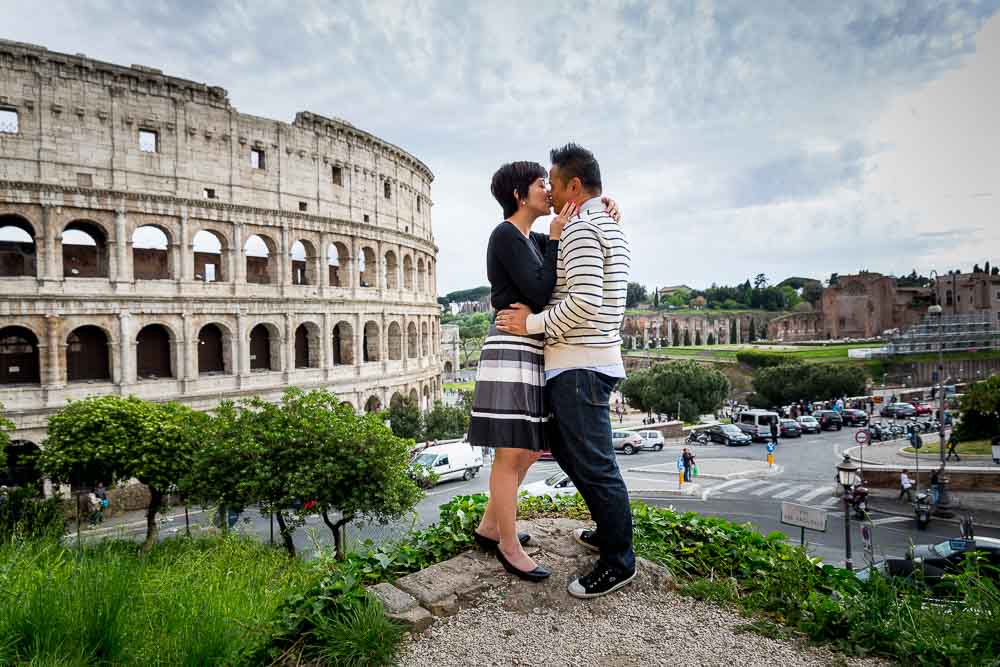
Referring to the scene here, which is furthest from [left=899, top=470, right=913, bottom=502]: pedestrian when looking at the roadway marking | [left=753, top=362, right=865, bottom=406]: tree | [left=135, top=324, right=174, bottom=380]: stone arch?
[left=753, top=362, right=865, bottom=406]: tree

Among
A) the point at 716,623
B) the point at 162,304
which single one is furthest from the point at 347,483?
the point at 162,304

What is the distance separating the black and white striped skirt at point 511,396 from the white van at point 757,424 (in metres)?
31.8

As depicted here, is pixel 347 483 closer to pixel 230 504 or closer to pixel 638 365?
pixel 230 504

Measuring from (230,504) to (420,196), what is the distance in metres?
24.5

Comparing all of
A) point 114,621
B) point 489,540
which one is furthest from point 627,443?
point 114,621

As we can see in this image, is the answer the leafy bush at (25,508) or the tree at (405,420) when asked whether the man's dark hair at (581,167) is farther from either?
the tree at (405,420)

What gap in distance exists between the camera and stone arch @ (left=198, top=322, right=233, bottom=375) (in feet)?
82.8

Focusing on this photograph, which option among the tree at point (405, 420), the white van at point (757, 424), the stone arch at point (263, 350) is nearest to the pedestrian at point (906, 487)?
the white van at point (757, 424)

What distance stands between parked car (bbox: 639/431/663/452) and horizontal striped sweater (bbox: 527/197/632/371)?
26989mm

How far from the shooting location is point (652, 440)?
99.2 feet

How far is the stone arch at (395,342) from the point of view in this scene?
31.7 m

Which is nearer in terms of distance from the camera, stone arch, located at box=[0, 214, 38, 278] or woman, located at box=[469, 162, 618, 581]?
woman, located at box=[469, 162, 618, 581]

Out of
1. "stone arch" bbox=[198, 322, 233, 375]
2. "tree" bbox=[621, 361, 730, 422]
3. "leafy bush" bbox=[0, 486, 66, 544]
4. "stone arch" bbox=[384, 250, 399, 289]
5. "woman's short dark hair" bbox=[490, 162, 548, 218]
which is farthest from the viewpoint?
"tree" bbox=[621, 361, 730, 422]

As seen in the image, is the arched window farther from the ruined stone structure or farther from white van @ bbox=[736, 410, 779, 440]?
the ruined stone structure
